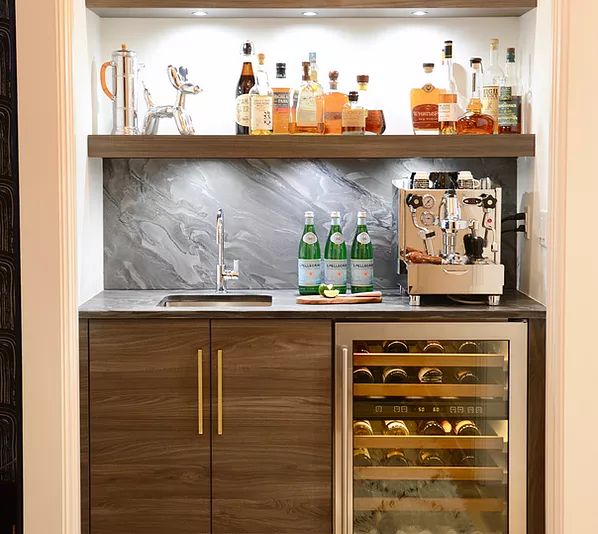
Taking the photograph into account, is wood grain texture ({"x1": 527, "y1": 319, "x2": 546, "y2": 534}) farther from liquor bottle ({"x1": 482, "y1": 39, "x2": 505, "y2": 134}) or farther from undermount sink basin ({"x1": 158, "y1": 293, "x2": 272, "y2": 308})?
undermount sink basin ({"x1": 158, "y1": 293, "x2": 272, "y2": 308})

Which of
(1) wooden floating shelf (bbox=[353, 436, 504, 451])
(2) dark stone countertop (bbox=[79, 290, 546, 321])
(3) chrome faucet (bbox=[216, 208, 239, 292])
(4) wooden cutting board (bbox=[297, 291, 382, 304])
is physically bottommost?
(1) wooden floating shelf (bbox=[353, 436, 504, 451])

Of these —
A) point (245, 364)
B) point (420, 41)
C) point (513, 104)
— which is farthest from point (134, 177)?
point (513, 104)

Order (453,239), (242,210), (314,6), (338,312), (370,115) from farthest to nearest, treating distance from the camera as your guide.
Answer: (242,210)
(370,115)
(314,6)
(453,239)
(338,312)

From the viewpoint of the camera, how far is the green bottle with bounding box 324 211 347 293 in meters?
3.17

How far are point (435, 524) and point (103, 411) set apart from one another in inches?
42.7

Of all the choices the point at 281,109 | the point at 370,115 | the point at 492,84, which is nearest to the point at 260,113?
the point at 281,109

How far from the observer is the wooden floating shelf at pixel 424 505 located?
2.91 metres

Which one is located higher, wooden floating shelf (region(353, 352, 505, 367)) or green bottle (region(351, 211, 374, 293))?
green bottle (region(351, 211, 374, 293))

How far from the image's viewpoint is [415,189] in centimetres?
300

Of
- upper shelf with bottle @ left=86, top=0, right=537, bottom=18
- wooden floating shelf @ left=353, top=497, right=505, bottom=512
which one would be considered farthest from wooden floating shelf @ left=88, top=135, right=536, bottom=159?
wooden floating shelf @ left=353, top=497, right=505, bottom=512

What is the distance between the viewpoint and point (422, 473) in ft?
9.58

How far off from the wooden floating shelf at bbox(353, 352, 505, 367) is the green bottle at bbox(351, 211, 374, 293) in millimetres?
367

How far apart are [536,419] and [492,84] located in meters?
1.16

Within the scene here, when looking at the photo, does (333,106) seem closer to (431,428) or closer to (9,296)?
(431,428)
